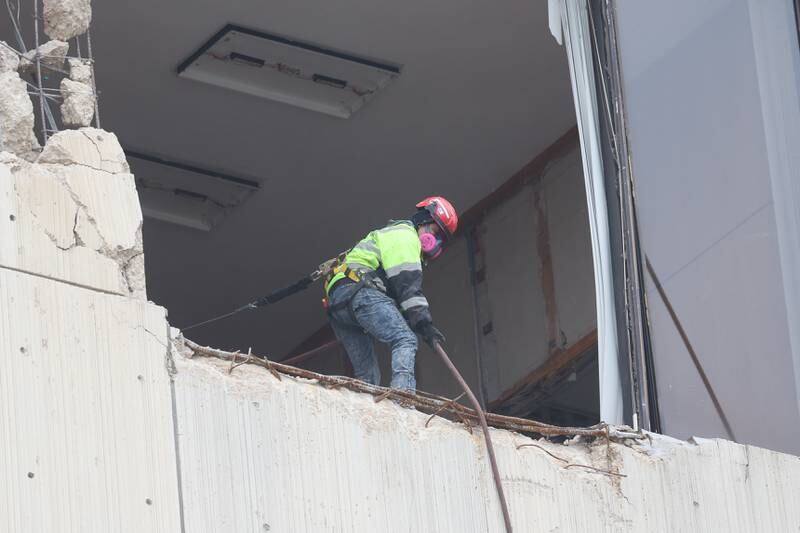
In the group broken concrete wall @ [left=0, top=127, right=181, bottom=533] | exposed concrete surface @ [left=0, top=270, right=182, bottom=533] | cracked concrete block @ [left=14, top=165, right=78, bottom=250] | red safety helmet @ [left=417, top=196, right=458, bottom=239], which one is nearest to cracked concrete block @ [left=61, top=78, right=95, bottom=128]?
broken concrete wall @ [left=0, top=127, right=181, bottom=533]

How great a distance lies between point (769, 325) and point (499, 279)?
5.98 m

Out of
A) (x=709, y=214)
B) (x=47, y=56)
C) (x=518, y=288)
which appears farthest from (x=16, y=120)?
(x=518, y=288)

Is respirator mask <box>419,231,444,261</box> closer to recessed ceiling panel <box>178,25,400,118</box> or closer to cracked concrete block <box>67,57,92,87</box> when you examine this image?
cracked concrete block <box>67,57,92,87</box>

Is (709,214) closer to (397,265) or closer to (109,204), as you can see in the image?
(397,265)

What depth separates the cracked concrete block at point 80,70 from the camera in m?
7.46

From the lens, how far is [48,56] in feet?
24.5

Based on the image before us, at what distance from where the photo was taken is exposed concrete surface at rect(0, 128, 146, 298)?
674 cm

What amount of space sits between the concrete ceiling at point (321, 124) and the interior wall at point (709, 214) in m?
3.04

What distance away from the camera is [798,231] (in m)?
9.65

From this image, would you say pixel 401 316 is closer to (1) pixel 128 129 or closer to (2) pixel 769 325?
(2) pixel 769 325

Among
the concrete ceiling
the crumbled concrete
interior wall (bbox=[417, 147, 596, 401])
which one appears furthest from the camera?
interior wall (bbox=[417, 147, 596, 401])

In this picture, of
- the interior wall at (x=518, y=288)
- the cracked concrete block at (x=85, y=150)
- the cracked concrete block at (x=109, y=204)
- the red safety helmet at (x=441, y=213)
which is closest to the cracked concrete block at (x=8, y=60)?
the cracked concrete block at (x=85, y=150)

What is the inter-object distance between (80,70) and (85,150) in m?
0.51

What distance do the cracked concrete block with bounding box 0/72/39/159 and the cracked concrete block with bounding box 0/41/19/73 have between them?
0.07m
